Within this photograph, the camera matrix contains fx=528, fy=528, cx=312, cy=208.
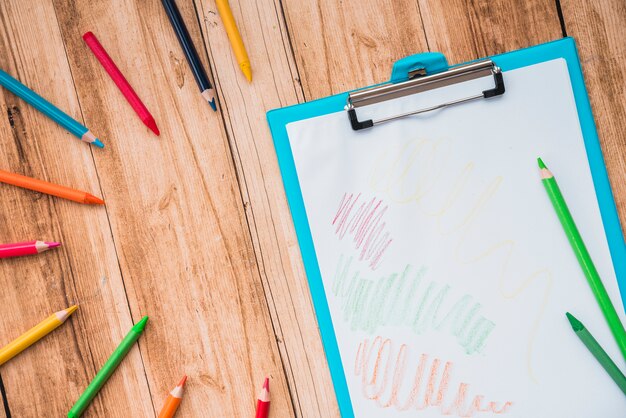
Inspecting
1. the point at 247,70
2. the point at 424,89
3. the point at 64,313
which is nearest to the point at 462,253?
the point at 424,89

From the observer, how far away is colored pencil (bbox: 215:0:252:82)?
1.71ft

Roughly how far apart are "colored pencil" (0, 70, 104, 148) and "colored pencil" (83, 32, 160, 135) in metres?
0.05

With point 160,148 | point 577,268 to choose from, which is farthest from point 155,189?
point 577,268

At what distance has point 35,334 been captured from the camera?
0.53 meters

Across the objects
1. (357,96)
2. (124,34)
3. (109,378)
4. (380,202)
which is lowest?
(109,378)

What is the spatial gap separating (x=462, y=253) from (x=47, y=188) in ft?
1.36

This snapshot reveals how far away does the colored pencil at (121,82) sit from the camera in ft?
1.72

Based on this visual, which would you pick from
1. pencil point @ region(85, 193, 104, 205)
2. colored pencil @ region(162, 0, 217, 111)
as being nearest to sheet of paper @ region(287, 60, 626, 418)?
colored pencil @ region(162, 0, 217, 111)

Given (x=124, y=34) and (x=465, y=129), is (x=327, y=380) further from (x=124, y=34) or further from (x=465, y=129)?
(x=124, y=34)

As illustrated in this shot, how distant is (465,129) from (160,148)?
30cm

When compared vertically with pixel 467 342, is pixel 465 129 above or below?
above

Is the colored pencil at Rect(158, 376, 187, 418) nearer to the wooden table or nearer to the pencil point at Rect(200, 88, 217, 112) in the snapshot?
the wooden table

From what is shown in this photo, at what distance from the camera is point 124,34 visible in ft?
1.77

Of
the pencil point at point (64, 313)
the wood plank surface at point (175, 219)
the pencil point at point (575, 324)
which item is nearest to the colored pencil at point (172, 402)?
the wood plank surface at point (175, 219)
